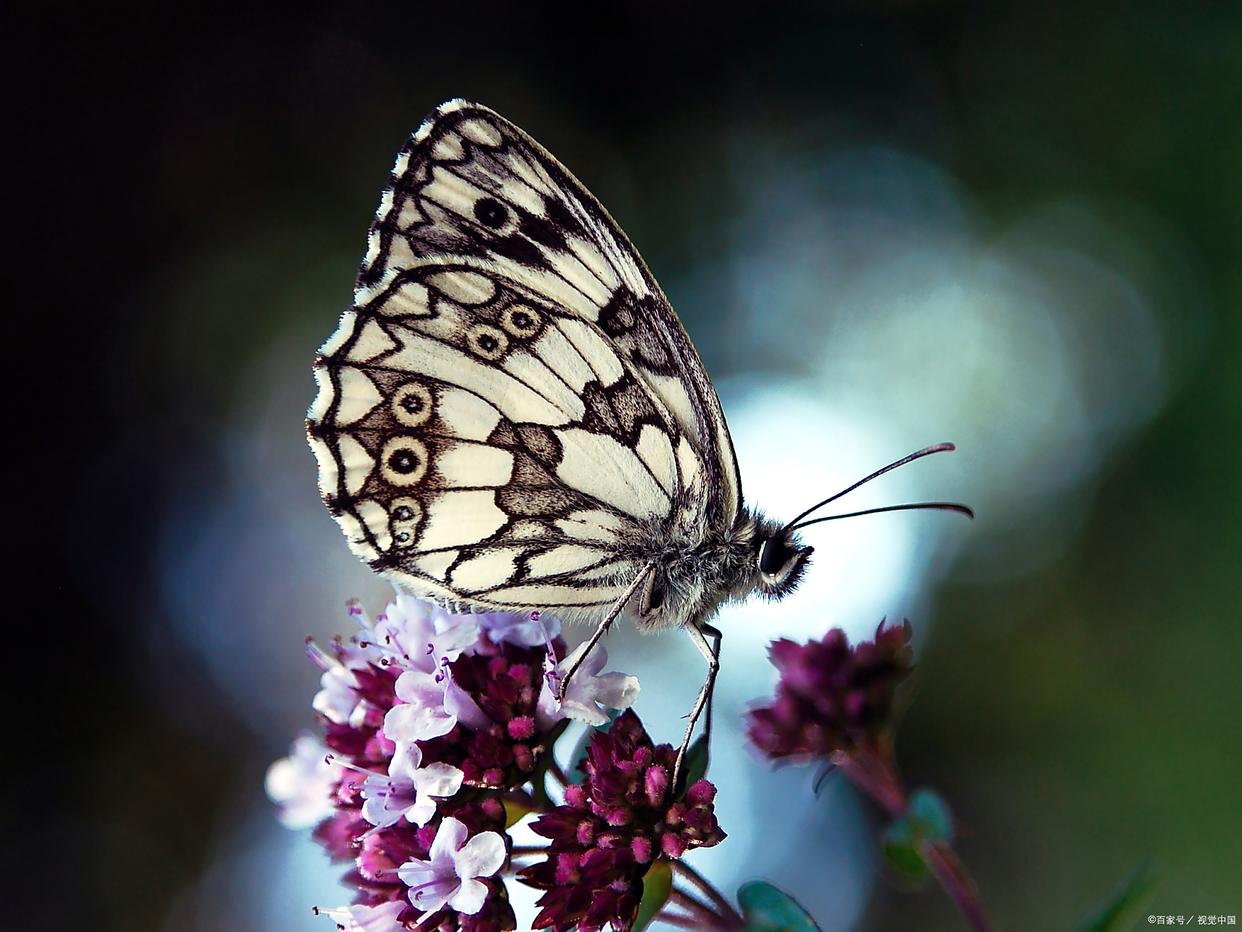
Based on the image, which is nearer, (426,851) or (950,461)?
(426,851)

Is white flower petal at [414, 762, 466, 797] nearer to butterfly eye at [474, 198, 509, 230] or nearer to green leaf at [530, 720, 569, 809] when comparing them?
green leaf at [530, 720, 569, 809]

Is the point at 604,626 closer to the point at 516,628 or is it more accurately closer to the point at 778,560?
the point at 516,628

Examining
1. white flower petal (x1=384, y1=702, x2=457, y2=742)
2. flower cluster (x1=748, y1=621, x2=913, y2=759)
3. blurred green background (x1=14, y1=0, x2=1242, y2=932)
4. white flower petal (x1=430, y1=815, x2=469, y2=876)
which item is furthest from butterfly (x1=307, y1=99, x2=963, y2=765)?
blurred green background (x1=14, y1=0, x2=1242, y2=932)

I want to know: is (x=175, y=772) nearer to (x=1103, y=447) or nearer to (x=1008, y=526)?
(x=1008, y=526)

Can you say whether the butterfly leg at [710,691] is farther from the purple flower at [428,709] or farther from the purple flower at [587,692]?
the purple flower at [428,709]

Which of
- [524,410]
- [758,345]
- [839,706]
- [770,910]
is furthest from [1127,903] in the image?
[758,345]

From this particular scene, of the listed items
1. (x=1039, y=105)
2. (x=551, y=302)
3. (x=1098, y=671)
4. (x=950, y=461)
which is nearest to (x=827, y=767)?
(x=551, y=302)
